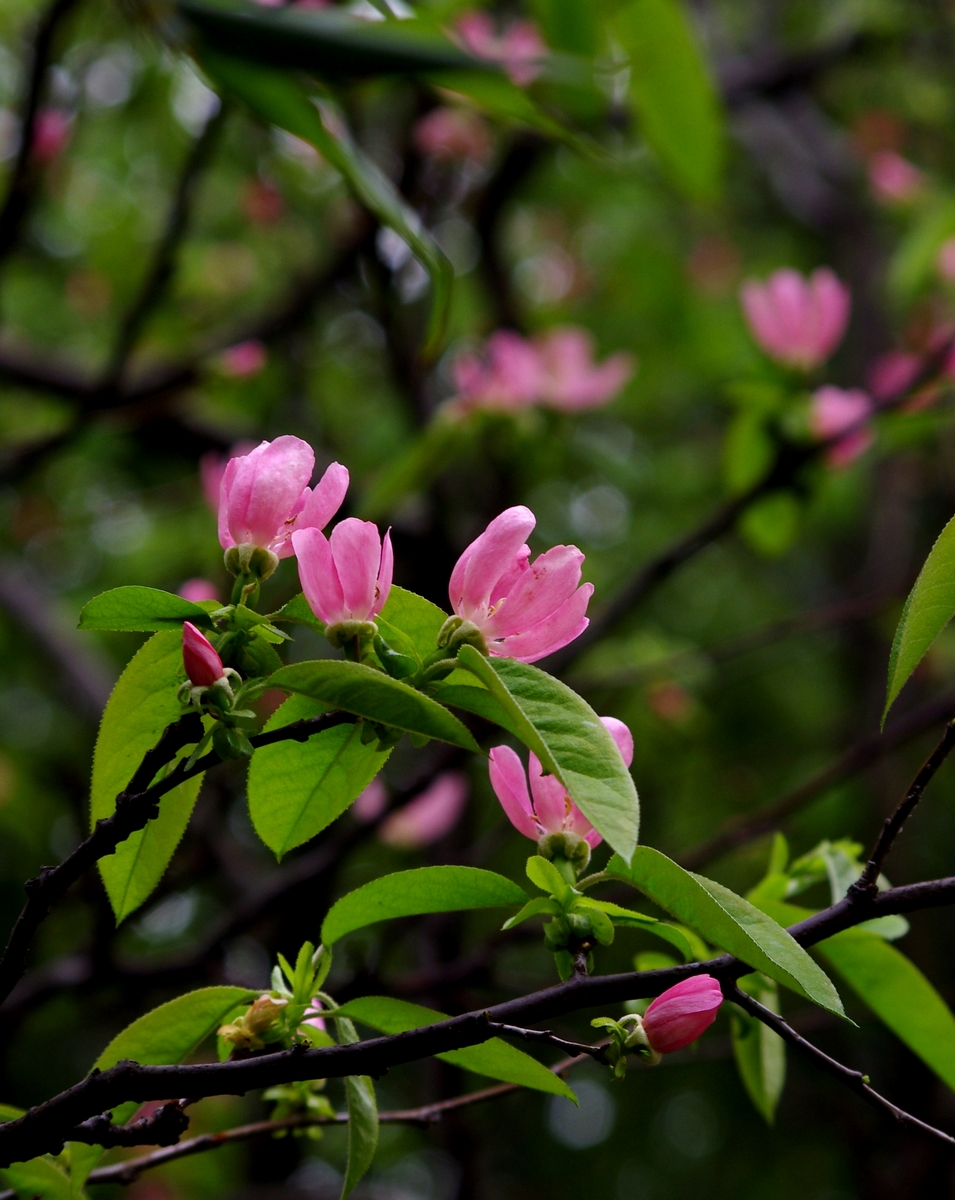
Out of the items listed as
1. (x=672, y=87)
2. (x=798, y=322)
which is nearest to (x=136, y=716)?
(x=672, y=87)

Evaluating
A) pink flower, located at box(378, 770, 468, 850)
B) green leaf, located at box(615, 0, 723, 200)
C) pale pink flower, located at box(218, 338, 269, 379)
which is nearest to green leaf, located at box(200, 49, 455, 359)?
green leaf, located at box(615, 0, 723, 200)

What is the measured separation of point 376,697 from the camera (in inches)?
21.3

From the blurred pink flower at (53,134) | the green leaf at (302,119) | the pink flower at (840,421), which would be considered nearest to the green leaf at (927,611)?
the green leaf at (302,119)

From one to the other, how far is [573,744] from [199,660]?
7.4 inches

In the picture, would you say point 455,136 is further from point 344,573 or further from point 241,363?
point 344,573

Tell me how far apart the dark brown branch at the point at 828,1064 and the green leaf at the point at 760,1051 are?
0.23 m

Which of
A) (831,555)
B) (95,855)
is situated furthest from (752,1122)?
(95,855)

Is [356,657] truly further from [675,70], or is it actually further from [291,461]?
[675,70]

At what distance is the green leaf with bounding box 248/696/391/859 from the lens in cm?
64

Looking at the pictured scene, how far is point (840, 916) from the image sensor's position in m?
0.61

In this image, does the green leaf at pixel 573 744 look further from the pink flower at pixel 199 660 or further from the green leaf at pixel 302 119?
the green leaf at pixel 302 119

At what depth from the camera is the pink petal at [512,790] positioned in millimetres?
721

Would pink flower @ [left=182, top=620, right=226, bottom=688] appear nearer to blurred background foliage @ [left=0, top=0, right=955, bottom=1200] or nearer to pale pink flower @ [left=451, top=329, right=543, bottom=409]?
blurred background foliage @ [left=0, top=0, right=955, bottom=1200]

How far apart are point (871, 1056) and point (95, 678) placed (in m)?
2.27
